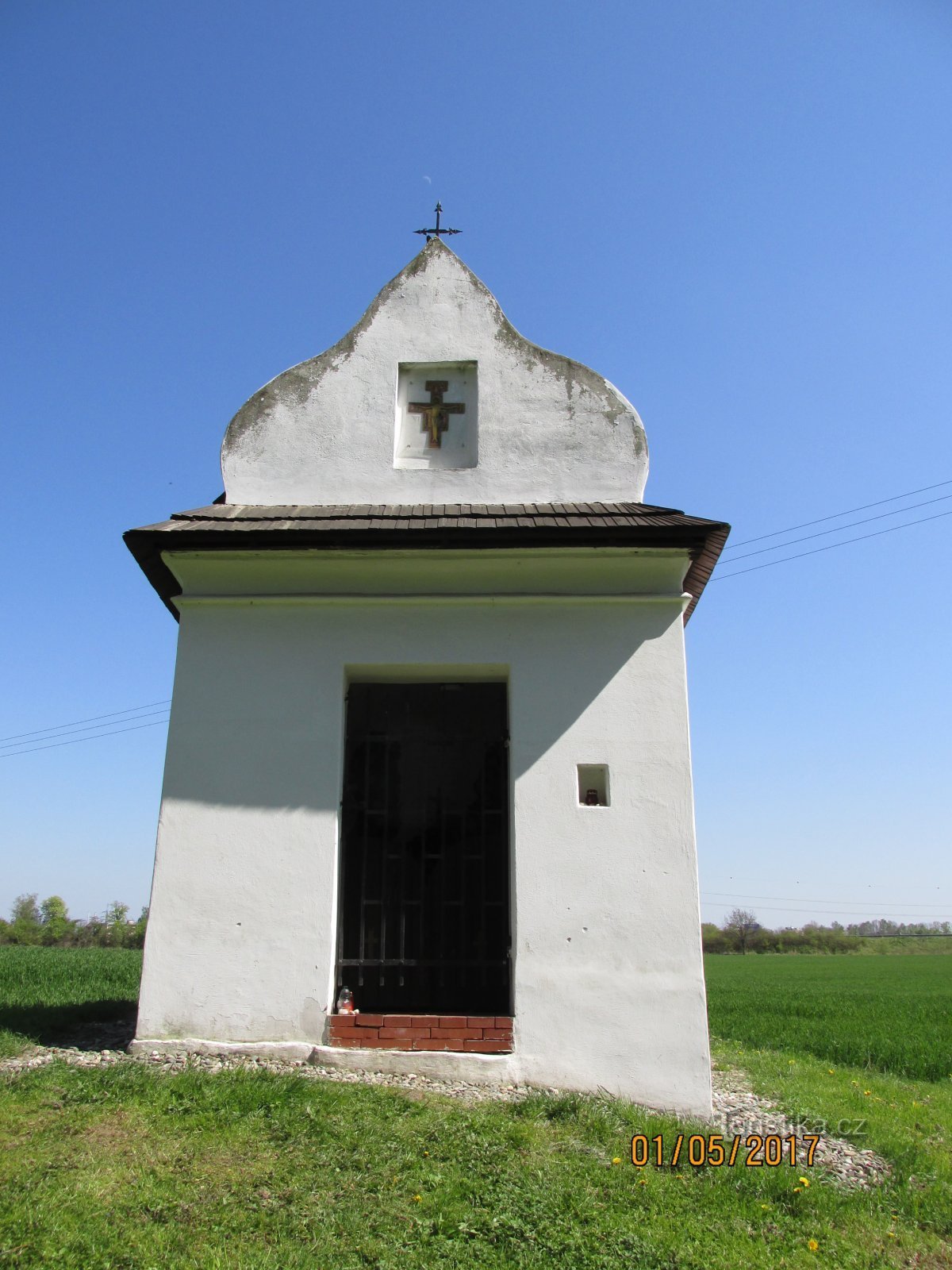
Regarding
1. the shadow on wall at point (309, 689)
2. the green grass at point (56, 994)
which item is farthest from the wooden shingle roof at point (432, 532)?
the green grass at point (56, 994)

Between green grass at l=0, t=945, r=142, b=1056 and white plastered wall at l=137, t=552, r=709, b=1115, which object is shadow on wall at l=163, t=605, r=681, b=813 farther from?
green grass at l=0, t=945, r=142, b=1056

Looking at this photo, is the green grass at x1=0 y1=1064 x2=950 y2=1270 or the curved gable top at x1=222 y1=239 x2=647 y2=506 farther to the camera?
the curved gable top at x1=222 y1=239 x2=647 y2=506

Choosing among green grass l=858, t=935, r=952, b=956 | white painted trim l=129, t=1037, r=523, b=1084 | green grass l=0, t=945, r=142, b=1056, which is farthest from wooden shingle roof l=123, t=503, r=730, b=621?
green grass l=858, t=935, r=952, b=956

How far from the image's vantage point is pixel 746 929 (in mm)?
61125

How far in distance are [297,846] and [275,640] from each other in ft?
5.15

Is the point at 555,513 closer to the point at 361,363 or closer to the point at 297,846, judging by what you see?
Result: the point at 361,363

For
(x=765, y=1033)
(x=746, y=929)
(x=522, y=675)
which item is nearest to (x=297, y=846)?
(x=522, y=675)

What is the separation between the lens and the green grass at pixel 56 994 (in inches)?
272

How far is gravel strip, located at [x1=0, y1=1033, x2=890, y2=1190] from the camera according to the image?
5.16m

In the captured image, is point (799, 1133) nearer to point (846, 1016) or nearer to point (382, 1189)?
point (382, 1189)
